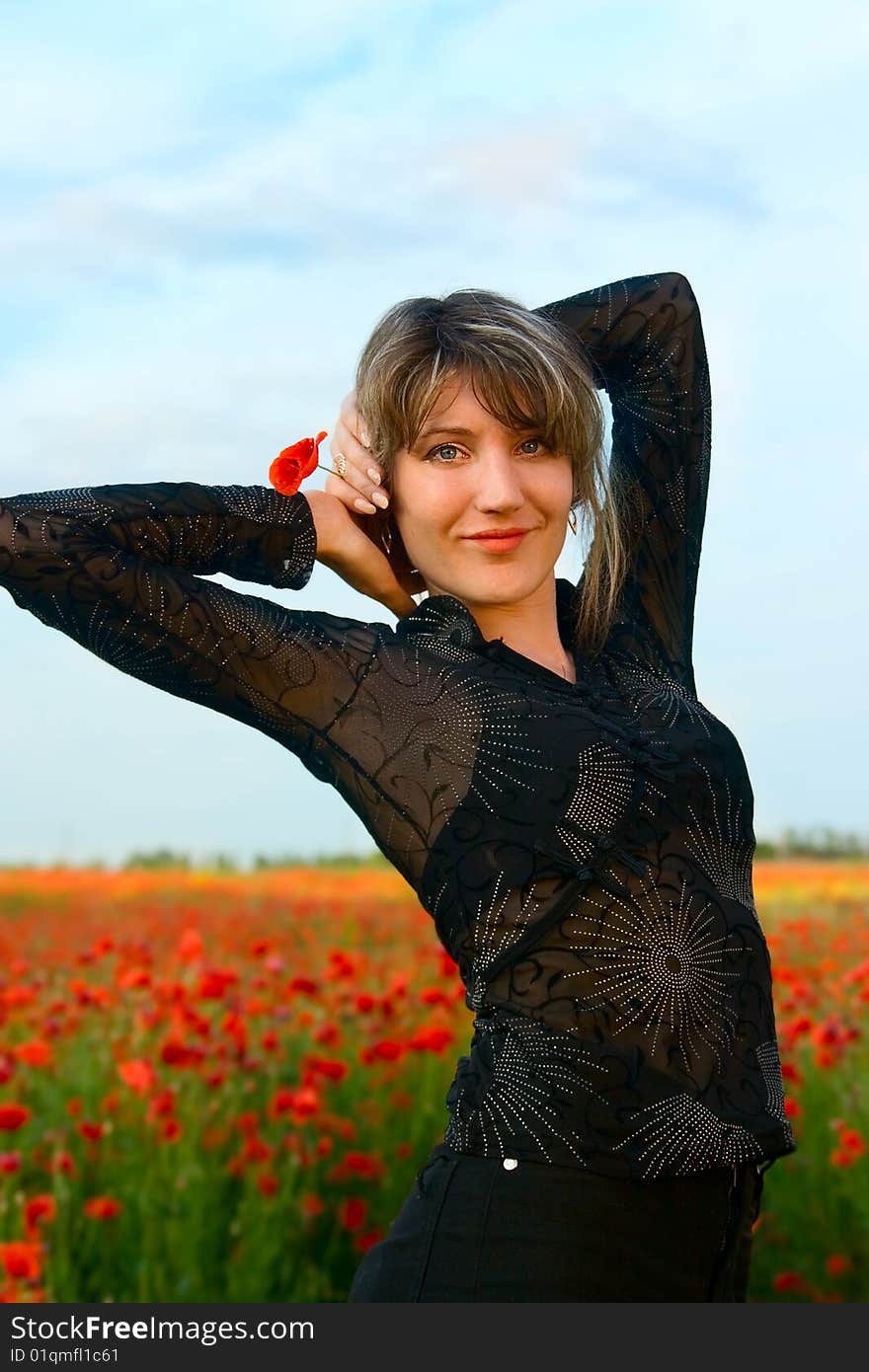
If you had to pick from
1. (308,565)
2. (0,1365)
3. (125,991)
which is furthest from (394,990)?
(308,565)

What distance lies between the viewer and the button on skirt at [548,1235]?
1775 millimetres

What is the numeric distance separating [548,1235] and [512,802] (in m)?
0.52

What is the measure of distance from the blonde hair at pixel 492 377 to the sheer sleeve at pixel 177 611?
0.28 m

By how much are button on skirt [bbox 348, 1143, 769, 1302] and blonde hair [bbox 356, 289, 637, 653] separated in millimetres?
828

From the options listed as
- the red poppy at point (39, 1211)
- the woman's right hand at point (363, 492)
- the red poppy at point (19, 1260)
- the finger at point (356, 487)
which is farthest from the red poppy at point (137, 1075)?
the finger at point (356, 487)

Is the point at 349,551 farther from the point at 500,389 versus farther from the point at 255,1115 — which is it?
the point at 255,1115

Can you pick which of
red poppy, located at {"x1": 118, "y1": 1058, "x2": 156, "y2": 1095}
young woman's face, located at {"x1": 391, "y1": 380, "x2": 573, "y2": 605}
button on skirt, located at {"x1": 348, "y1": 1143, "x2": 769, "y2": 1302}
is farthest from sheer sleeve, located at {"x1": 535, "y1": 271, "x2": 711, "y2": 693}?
red poppy, located at {"x1": 118, "y1": 1058, "x2": 156, "y2": 1095}

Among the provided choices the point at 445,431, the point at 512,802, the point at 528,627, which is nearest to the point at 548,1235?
the point at 512,802

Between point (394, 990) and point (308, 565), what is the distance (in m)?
2.42

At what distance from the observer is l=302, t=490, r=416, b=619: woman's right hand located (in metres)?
2.20

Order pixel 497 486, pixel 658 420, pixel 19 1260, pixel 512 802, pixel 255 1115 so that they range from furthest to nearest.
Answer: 1. pixel 255 1115
2. pixel 19 1260
3. pixel 658 420
4. pixel 497 486
5. pixel 512 802

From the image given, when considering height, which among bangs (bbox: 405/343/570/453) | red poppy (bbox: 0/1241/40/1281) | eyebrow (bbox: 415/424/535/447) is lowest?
red poppy (bbox: 0/1241/40/1281)

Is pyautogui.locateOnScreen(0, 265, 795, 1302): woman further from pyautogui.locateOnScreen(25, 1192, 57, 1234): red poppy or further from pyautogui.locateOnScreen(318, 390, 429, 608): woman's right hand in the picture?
pyautogui.locateOnScreen(25, 1192, 57, 1234): red poppy

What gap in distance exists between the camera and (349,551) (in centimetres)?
221
